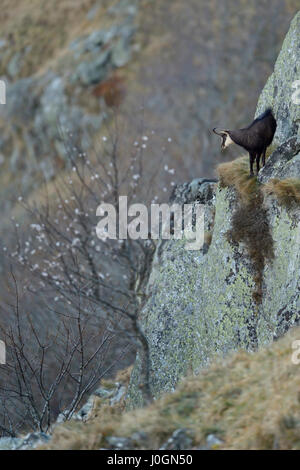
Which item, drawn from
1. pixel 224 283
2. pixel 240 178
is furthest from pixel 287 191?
pixel 224 283

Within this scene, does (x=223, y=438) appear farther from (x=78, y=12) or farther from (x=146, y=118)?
(x=78, y=12)

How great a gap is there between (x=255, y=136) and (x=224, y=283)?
2.79 metres

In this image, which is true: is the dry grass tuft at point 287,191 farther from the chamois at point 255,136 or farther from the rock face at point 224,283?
the chamois at point 255,136

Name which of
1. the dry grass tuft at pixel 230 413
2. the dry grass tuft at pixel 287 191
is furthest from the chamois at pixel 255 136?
the dry grass tuft at pixel 230 413

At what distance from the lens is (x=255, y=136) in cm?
1148

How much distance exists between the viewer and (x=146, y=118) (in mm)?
45625

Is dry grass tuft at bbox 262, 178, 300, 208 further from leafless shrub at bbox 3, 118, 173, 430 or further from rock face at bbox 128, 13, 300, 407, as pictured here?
leafless shrub at bbox 3, 118, 173, 430

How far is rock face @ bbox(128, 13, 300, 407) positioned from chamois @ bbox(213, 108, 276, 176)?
1.51 feet

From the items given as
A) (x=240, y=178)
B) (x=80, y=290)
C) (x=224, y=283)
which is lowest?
(x=80, y=290)

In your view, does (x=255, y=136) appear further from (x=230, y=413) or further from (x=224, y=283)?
(x=230, y=413)

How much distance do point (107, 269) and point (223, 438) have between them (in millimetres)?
24032

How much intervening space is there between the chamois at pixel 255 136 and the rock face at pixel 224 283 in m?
0.46

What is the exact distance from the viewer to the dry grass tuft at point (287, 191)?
10.0 meters
